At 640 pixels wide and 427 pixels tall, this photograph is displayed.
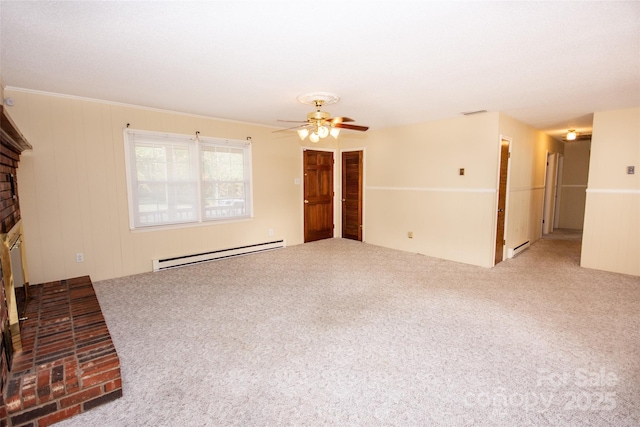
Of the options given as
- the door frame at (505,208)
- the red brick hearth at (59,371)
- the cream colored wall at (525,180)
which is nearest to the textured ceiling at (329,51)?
the door frame at (505,208)

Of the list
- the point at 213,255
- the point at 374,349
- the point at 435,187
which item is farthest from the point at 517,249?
the point at 213,255

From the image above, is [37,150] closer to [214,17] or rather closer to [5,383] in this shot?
[5,383]

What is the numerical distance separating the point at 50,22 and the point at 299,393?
289cm

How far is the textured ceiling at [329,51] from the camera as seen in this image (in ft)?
6.03

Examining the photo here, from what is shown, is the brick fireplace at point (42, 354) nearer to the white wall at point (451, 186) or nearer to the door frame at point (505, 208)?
the white wall at point (451, 186)

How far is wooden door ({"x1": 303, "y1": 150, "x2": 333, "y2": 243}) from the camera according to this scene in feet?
20.7

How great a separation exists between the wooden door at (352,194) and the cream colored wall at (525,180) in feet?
8.91

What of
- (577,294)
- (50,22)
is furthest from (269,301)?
(577,294)

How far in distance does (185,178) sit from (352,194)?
341cm

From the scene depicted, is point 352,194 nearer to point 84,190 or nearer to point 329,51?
point 329,51

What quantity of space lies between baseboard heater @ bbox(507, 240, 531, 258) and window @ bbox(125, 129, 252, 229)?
4.58 meters

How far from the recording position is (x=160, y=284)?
389 cm

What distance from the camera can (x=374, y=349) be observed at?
2.43 m

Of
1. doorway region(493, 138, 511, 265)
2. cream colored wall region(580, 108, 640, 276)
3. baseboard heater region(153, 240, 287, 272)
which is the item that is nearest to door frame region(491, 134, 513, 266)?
doorway region(493, 138, 511, 265)
